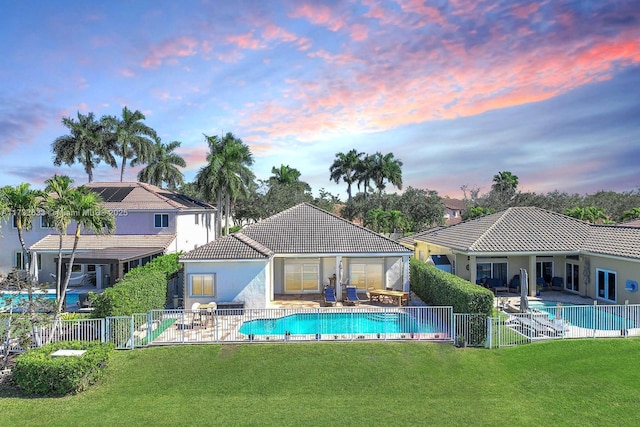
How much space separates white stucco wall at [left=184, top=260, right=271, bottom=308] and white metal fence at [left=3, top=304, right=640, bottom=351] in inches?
128

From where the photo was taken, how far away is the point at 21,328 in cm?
1589

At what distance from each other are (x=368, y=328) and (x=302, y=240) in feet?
32.4

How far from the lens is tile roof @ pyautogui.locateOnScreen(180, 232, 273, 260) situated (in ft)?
76.1

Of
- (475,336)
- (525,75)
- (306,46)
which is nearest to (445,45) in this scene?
(525,75)

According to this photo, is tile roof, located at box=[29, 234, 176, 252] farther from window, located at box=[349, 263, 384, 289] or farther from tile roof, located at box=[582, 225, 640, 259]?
tile roof, located at box=[582, 225, 640, 259]

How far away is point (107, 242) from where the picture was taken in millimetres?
33125

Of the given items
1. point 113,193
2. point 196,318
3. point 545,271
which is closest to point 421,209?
point 545,271

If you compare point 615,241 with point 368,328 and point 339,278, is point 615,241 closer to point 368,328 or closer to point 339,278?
point 339,278

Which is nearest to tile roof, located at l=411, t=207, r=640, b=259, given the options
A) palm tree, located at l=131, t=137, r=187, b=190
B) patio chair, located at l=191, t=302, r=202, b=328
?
patio chair, located at l=191, t=302, r=202, b=328

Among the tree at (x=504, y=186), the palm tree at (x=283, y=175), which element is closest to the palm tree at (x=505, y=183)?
the tree at (x=504, y=186)

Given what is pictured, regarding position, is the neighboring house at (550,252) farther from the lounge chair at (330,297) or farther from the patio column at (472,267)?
the lounge chair at (330,297)

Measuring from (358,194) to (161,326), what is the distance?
63.2m

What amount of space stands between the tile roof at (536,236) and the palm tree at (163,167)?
4890 centimetres

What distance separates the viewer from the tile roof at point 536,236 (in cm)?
2514
